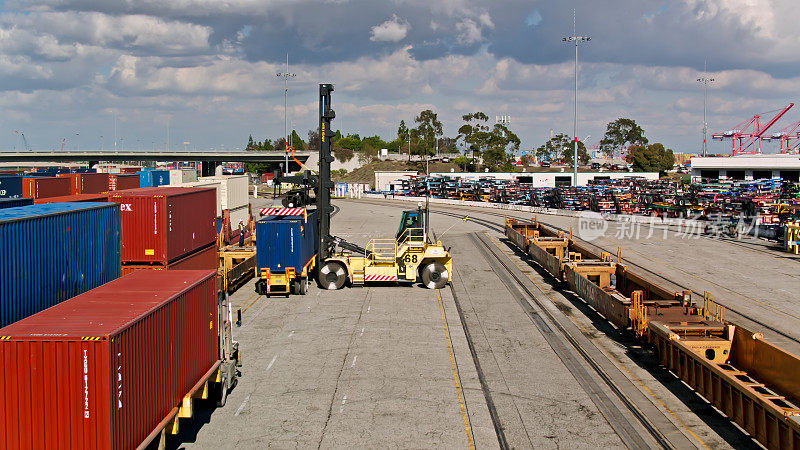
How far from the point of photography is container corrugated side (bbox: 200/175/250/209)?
4228 centimetres

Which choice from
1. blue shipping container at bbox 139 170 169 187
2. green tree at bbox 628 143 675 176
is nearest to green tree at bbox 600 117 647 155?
green tree at bbox 628 143 675 176

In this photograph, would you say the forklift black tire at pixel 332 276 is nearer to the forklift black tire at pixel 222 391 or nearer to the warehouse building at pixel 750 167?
the forklift black tire at pixel 222 391

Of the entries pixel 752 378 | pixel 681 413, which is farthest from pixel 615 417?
pixel 752 378

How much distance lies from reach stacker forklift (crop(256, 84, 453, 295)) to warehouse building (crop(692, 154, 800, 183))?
84.6 metres

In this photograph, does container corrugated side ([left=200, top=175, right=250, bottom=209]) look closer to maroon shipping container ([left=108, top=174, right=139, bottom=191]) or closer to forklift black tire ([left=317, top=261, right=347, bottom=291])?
maroon shipping container ([left=108, top=174, right=139, bottom=191])

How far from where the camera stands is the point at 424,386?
16156 millimetres

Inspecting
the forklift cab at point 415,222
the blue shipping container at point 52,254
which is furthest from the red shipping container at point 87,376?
the forklift cab at point 415,222

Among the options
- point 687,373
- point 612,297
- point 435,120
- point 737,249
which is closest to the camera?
point 687,373

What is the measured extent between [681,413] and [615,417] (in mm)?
1606

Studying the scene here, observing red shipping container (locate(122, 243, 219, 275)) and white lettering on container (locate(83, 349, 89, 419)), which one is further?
red shipping container (locate(122, 243, 219, 275))

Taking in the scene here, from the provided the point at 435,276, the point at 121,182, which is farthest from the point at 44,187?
the point at 435,276

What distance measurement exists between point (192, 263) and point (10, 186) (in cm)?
2185

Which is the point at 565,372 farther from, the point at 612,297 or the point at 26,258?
the point at 26,258

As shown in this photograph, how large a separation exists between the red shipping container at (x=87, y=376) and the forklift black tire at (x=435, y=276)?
17868mm
